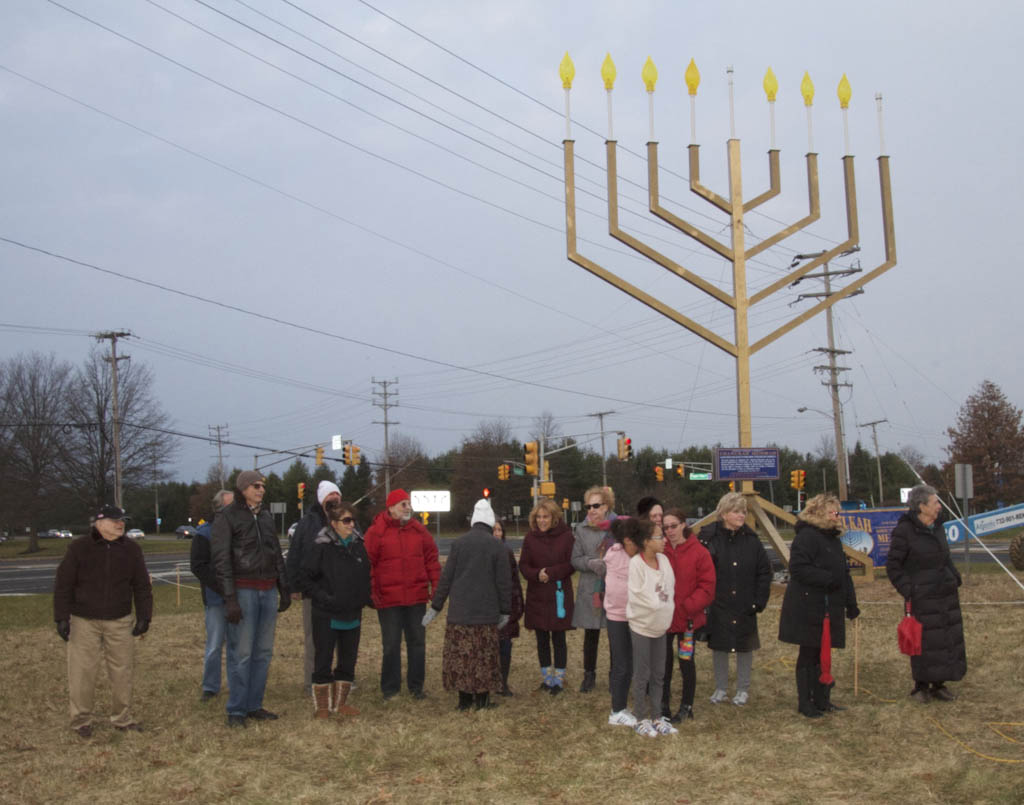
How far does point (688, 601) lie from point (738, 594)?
1.91ft

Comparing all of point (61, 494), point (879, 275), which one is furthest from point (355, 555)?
point (61, 494)

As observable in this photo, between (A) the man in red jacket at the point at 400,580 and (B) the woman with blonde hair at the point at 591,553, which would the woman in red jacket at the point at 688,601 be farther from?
(A) the man in red jacket at the point at 400,580

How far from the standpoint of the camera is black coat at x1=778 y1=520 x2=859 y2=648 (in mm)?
6473

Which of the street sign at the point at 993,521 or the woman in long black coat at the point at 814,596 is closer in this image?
the woman in long black coat at the point at 814,596

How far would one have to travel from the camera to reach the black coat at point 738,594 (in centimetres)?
679

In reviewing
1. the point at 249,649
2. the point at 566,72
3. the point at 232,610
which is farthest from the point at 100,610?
the point at 566,72

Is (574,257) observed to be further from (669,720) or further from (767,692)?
(669,720)

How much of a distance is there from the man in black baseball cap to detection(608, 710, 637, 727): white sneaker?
9.99 feet

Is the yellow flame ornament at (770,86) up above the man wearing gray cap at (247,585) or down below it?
above

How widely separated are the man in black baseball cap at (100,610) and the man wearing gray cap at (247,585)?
1.86 feet

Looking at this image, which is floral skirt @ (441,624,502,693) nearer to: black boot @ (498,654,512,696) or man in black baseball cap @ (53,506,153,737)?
black boot @ (498,654,512,696)

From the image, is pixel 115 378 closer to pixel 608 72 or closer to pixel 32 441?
pixel 32 441

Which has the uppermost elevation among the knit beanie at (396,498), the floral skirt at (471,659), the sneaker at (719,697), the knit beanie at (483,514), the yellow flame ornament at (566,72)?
the yellow flame ornament at (566,72)

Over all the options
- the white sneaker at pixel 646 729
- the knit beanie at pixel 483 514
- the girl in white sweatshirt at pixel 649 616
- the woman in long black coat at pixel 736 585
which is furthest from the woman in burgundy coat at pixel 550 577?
the white sneaker at pixel 646 729
